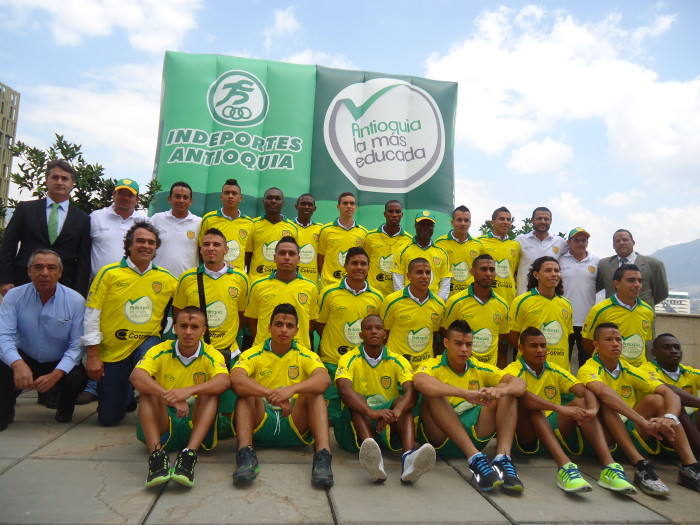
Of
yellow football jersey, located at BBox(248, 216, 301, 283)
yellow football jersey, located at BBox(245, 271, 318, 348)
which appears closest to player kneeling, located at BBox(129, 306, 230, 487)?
yellow football jersey, located at BBox(245, 271, 318, 348)

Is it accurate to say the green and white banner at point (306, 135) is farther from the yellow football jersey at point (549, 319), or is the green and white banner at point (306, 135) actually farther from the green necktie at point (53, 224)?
the yellow football jersey at point (549, 319)

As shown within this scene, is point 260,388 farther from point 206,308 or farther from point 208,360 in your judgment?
point 206,308

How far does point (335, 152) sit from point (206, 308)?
459 centimetres

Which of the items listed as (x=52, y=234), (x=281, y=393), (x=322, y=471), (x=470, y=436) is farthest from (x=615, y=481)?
(x=52, y=234)

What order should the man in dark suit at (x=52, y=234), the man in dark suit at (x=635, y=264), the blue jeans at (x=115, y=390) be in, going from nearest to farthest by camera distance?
the blue jeans at (x=115, y=390) → the man in dark suit at (x=52, y=234) → the man in dark suit at (x=635, y=264)

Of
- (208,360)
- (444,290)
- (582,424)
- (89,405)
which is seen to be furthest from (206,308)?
(582,424)

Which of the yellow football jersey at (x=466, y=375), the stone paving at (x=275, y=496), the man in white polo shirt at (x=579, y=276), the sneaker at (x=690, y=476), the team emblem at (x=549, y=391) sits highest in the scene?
the man in white polo shirt at (x=579, y=276)

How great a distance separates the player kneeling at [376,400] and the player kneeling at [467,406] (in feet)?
0.66

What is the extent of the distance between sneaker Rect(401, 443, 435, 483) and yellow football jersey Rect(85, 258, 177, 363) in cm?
270

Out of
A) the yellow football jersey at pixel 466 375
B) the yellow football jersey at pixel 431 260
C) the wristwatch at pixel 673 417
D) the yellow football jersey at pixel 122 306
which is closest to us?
the wristwatch at pixel 673 417

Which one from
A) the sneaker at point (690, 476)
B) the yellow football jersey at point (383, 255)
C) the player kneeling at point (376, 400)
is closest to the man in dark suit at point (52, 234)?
the player kneeling at point (376, 400)

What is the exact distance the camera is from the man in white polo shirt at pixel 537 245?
20.3 ft

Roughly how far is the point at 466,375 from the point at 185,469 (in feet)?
7.21

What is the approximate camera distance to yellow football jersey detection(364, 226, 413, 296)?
600 centimetres
